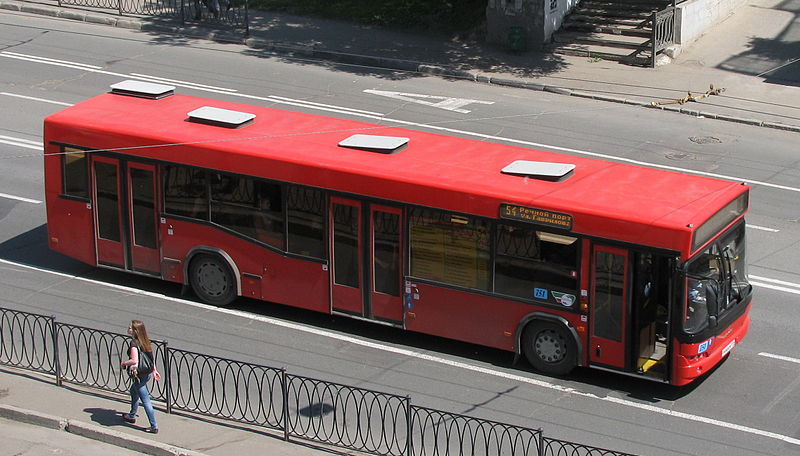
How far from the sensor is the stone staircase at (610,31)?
29859mm

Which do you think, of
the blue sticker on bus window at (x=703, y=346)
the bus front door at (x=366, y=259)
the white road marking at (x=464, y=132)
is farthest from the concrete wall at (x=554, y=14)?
the blue sticker on bus window at (x=703, y=346)

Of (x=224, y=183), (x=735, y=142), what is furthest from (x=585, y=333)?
(x=735, y=142)

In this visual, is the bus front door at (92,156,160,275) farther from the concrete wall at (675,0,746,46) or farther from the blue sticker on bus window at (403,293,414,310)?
the concrete wall at (675,0,746,46)

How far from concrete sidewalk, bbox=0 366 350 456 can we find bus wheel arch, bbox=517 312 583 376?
3243 mm

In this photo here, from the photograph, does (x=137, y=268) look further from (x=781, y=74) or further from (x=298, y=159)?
(x=781, y=74)

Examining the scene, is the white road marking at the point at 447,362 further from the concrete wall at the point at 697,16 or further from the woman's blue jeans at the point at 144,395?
the concrete wall at the point at 697,16

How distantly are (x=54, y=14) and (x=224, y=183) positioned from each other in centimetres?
1907

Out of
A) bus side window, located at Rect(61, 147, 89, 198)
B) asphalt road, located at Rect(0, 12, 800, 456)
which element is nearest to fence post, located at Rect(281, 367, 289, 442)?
asphalt road, located at Rect(0, 12, 800, 456)

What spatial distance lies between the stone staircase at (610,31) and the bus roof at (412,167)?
13.4 meters

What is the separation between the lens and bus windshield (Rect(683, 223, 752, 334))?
1366 cm

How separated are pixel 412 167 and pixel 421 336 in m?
2.46

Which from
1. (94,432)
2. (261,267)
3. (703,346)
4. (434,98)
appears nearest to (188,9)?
(434,98)

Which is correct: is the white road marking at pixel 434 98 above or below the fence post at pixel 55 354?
above

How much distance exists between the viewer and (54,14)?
33000mm
